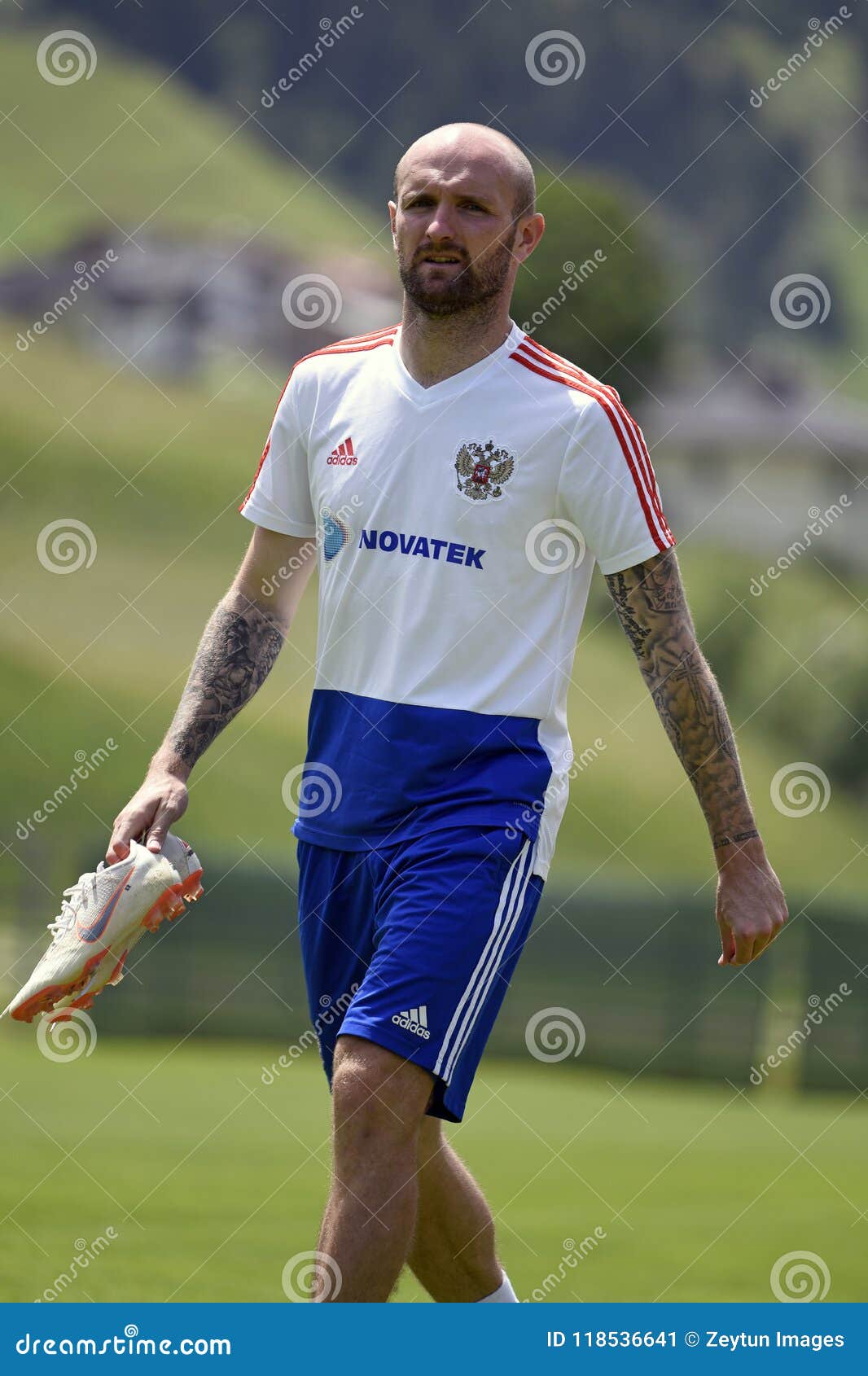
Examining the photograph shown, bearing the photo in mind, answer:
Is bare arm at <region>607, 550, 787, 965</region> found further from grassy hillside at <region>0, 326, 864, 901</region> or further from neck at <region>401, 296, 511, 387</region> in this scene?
grassy hillside at <region>0, 326, 864, 901</region>

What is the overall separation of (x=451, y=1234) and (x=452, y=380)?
1933 millimetres

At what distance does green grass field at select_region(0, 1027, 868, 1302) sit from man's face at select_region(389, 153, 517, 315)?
2689 mm

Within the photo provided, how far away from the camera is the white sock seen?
4234 millimetres

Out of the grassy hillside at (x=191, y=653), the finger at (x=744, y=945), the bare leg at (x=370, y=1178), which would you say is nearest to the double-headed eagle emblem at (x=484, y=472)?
the finger at (x=744, y=945)

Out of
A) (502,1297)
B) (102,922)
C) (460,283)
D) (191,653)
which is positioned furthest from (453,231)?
(191,653)

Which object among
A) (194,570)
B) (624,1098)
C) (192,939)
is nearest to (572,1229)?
(624,1098)

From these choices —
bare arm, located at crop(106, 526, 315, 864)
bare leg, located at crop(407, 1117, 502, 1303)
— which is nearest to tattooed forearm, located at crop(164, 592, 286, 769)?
bare arm, located at crop(106, 526, 315, 864)

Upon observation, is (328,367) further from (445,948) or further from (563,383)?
(445,948)

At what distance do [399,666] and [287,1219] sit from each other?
3363mm

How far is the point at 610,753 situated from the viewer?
156 ft

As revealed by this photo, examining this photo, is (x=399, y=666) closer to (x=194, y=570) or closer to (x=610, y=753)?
(x=610, y=753)

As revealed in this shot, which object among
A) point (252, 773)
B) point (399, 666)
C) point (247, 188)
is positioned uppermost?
point (247, 188)

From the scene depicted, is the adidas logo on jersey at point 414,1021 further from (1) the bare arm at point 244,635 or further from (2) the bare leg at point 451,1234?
(1) the bare arm at point 244,635

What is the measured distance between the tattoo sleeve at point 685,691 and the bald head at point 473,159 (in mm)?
886
